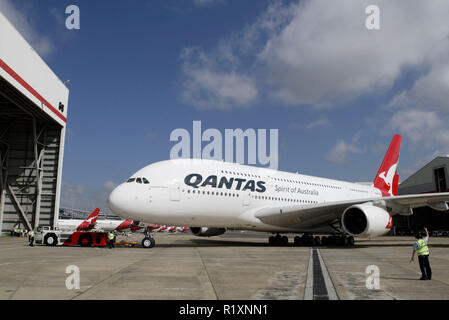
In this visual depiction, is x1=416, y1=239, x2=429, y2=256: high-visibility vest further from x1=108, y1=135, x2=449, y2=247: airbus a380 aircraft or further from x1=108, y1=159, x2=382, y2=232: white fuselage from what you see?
x1=108, y1=159, x2=382, y2=232: white fuselage

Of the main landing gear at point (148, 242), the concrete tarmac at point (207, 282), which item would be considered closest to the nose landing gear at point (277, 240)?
the main landing gear at point (148, 242)

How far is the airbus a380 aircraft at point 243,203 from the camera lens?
1628cm

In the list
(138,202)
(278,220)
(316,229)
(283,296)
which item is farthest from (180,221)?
(283,296)

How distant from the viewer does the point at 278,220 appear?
19.3 m

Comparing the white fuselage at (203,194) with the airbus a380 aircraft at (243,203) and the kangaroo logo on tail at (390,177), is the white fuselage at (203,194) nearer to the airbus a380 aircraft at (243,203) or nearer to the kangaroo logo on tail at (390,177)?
the airbus a380 aircraft at (243,203)

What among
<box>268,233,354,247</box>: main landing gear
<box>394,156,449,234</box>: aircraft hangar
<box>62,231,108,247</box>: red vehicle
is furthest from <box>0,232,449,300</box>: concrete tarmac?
<box>394,156,449,234</box>: aircraft hangar

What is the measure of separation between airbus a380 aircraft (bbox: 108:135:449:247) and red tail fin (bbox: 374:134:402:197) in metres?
8.26

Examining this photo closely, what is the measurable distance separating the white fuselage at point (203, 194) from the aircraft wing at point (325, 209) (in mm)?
532

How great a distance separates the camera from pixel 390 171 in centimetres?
2850

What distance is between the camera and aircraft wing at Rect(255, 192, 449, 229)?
1819cm

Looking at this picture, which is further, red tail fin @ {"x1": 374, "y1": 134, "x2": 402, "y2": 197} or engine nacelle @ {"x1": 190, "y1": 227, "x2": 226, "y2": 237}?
red tail fin @ {"x1": 374, "y1": 134, "x2": 402, "y2": 197}

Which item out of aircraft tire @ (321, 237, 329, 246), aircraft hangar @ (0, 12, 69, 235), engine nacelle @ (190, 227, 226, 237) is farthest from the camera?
aircraft hangar @ (0, 12, 69, 235)
